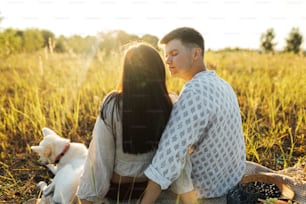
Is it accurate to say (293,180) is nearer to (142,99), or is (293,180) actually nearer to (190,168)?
(190,168)

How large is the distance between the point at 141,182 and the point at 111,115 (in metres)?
0.49

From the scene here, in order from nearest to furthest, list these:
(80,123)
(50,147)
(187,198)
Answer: (187,198) < (50,147) < (80,123)

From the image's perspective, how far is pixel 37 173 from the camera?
11.4 feet

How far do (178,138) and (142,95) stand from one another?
0.29 metres

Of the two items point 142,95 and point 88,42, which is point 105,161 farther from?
point 88,42

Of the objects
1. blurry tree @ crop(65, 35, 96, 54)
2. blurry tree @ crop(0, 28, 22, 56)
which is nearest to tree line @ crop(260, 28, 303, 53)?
blurry tree @ crop(65, 35, 96, 54)

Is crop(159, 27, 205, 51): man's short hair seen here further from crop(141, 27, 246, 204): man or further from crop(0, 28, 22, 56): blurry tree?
crop(0, 28, 22, 56): blurry tree

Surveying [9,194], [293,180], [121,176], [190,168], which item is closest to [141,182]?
[121,176]

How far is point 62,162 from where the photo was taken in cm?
278

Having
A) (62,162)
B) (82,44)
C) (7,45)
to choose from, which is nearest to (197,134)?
(62,162)

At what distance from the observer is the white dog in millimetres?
2520

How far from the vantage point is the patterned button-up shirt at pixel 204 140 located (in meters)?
1.95

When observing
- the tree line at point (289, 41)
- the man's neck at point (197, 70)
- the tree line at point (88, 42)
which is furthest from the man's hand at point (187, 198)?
the tree line at point (289, 41)

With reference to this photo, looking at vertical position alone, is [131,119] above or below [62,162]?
above
